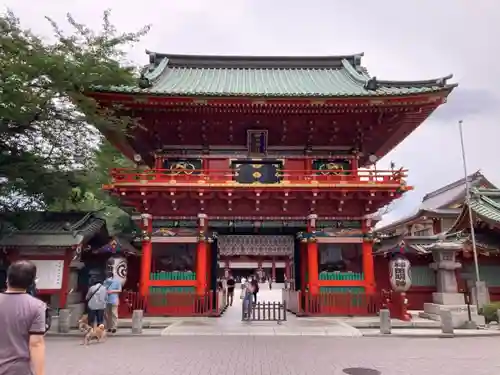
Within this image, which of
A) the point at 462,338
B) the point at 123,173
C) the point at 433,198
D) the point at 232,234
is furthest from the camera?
the point at 433,198

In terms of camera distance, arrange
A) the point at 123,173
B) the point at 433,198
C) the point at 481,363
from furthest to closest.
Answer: the point at 433,198 → the point at 123,173 → the point at 481,363

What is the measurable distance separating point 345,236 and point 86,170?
11.6 meters

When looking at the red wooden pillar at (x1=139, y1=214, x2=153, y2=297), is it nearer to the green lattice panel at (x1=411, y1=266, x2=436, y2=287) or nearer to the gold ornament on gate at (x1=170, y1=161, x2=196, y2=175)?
the gold ornament on gate at (x1=170, y1=161, x2=196, y2=175)

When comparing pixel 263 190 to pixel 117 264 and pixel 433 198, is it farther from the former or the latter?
pixel 433 198

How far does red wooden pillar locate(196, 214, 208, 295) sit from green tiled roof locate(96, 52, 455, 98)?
6.55m

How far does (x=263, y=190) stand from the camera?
16328mm

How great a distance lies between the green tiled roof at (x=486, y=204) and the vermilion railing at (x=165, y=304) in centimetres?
1388

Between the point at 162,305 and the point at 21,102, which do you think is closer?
the point at 21,102

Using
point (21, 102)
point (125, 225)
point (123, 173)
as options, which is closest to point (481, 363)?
point (123, 173)

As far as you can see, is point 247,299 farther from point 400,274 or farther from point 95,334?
point 400,274

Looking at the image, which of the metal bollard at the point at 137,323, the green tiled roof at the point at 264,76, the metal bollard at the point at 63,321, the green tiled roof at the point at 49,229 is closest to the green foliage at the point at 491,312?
the green tiled roof at the point at 264,76

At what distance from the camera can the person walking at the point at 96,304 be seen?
11688 mm

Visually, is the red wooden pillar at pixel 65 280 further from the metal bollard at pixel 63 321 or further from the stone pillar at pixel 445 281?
the stone pillar at pixel 445 281

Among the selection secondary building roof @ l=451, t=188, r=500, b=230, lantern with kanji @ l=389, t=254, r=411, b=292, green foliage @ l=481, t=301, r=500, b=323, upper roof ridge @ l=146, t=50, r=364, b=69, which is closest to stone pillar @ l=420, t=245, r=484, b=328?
green foliage @ l=481, t=301, r=500, b=323
